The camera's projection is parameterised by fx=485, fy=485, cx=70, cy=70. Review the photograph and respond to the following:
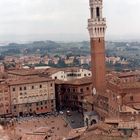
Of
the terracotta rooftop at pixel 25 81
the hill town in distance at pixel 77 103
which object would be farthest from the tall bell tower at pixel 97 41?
the terracotta rooftop at pixel 25 81

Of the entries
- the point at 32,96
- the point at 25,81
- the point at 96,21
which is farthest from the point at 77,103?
the point at 96,21

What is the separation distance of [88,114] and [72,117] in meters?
5.63

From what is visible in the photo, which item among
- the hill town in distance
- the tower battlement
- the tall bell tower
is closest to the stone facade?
the hill town in distance

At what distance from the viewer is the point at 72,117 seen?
44469 millimetres

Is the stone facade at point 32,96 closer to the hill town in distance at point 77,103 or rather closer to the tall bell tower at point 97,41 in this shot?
the hill town in distance at point 77,103

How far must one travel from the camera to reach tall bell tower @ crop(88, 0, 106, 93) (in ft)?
138

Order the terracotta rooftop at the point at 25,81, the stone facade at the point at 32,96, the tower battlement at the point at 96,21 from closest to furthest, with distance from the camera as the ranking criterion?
the tower battlement at the point at 96,21 < the stone facade at the point at 32,96 < the terracotta rooftop at the point at 25,81

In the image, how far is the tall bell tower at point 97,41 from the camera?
42.2 metres

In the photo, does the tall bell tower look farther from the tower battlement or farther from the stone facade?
the stone facade

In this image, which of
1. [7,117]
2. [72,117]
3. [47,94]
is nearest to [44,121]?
[72,117]

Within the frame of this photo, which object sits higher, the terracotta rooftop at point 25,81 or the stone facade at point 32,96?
the terracotta rooftop at point 25,81

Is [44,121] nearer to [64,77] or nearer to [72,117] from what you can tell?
[72,117]

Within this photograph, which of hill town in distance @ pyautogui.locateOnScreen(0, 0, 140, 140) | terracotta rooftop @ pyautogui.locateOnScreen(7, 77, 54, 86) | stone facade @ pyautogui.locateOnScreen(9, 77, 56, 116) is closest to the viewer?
hill town in distance @ pyautogui.locateOnScreen(0, 0, 140, 140)

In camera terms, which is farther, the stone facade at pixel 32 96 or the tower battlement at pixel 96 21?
the stone facade at pixel 32 96
